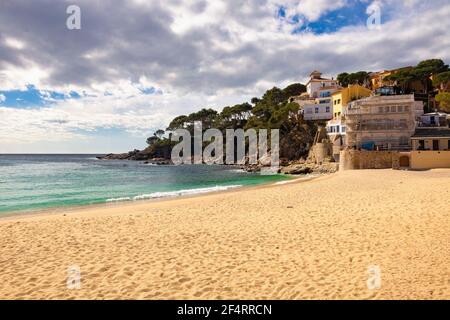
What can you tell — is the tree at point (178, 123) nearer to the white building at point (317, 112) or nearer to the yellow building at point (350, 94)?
the white building at point (317, 112)

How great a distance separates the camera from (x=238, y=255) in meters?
8.77

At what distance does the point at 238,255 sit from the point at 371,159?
3979 centimetres

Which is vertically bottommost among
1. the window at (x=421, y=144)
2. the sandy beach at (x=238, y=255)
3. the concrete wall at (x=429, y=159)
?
the sandy beach at (x=238, y=255)

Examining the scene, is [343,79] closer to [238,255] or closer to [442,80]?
[442,80]

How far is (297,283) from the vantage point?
22.0 feet

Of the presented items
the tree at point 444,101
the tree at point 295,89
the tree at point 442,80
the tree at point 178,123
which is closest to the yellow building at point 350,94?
the tree at point 444,101

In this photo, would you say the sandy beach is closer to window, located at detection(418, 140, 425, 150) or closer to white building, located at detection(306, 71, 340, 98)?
window, located at detection(418, 140, 425, 150)

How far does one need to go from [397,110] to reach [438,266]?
4607 cm

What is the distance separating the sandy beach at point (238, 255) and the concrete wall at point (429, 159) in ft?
94.4

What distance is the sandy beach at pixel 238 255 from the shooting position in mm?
6492

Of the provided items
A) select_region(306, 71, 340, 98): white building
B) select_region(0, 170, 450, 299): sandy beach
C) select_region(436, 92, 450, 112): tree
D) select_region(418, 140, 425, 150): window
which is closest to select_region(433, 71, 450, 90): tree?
select_region(436, 92, 450, 112): tree

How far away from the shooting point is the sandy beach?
6.49m

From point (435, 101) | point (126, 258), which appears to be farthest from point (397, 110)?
point (126, 258)
